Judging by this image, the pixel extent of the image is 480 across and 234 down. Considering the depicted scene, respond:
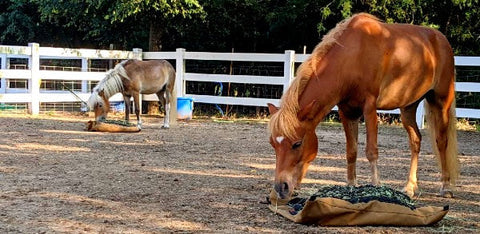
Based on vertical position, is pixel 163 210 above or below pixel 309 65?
below

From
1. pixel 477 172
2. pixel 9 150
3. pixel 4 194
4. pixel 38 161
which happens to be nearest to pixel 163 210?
pixel 4 194

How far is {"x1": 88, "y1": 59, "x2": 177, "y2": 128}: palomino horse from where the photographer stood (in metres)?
9.50

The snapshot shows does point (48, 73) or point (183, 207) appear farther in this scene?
point (48, 73)

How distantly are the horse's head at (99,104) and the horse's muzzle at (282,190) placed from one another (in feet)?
20.4

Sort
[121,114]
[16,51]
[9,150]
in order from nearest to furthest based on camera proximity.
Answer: [9,150] → [16,51] → [121,114]

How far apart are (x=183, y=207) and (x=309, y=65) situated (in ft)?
4.79

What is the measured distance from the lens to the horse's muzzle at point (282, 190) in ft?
12.5

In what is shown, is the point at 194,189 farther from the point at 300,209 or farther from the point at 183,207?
the point at 300,209

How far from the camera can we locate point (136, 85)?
32.8ft

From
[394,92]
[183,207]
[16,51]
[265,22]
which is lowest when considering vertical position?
[183,207]

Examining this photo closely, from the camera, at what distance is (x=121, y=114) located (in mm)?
12969

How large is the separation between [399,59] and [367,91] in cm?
54

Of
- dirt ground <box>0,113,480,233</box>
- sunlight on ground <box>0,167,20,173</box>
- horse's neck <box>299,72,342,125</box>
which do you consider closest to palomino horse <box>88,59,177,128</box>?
dirt ground <box>0,113,480,233</box>

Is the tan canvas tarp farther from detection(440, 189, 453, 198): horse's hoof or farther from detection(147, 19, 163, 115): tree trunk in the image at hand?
detection(147, 19, 163, 115): tree trunk
